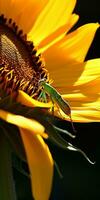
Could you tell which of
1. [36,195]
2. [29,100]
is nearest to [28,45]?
[29,100]

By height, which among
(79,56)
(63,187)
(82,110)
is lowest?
(63,187)

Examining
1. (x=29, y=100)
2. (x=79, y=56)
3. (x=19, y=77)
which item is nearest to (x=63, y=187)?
(x=79, y=56)

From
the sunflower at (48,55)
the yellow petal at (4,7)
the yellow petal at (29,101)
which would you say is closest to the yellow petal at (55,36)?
the sunflower at (48,55)

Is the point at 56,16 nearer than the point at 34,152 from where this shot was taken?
No

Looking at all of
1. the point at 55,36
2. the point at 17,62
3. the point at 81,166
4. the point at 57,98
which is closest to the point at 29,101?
the point at 57,98

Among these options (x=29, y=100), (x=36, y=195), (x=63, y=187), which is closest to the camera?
(x=36, y=195)

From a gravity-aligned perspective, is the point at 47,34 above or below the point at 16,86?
above

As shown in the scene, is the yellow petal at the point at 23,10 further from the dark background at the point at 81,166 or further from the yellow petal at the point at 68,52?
the dark background at the point at 81,166

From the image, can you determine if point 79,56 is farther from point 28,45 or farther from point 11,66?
point 11,66

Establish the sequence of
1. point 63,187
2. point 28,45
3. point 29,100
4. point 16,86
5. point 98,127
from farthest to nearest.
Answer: point 98,127 < point 63,187 < point 28,45 < point 16,86 < point 29,100
